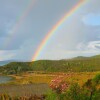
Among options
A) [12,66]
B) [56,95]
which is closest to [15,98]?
[56,95]

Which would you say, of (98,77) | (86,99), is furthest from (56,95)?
(98,77)

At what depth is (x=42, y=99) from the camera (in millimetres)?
18625

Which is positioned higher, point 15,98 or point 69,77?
point 69,77

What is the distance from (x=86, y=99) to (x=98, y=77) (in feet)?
5.41

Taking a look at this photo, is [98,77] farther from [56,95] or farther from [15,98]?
[15,98]

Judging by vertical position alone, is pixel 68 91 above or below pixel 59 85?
below

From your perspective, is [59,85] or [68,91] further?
[59,85]

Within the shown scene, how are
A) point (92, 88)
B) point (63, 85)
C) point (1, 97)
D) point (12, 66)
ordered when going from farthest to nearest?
point (12, 66)
point (1, 97)
point (92, 88)
point (63, 85)

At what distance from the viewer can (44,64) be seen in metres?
184

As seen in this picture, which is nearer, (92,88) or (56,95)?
(56,95)

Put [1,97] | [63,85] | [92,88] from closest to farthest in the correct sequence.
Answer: [63,85] < [92,88] < [1,97]

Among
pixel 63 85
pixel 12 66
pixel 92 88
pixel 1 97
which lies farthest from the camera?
pixel 12 66

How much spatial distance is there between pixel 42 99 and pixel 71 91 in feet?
16.1

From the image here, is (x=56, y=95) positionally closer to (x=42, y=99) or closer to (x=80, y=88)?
(x=80, y=88)
